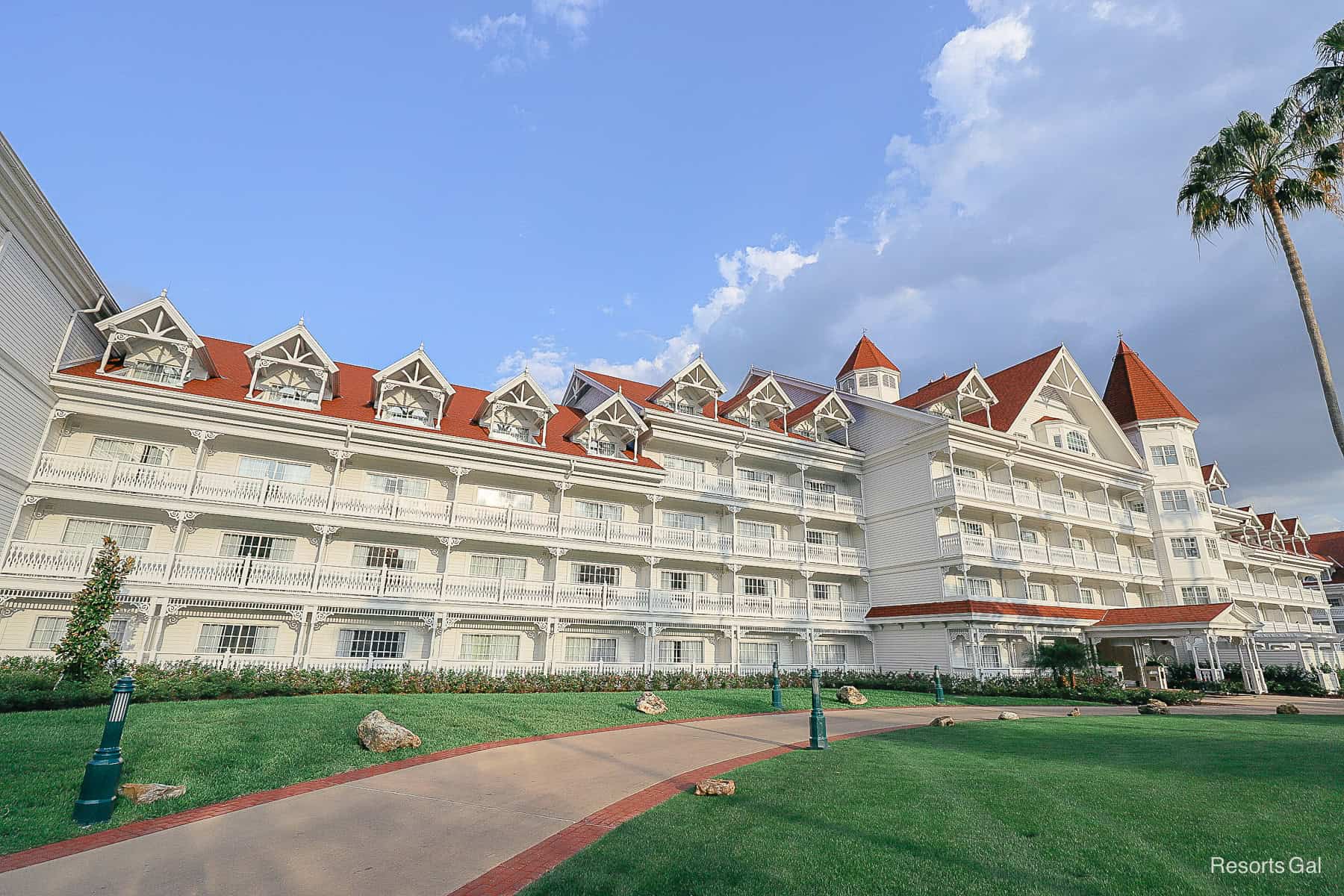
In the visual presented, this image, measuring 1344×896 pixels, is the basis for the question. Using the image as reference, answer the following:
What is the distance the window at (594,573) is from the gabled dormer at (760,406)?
33.1ft

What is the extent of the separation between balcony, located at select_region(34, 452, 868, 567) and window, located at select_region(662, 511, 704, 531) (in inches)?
46.2

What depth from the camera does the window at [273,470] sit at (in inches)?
965

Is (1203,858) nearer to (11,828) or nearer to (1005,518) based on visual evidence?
(11,828)

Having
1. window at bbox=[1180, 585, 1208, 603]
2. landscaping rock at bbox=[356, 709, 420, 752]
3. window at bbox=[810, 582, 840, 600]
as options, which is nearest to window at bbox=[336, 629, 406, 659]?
landscaping rock at bbox=[356, 709, 420, 752]

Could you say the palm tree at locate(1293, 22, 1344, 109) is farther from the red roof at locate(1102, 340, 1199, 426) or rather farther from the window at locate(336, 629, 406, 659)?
the window at locate(336, 629, 406, 659)

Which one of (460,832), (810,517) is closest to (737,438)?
(810,517)

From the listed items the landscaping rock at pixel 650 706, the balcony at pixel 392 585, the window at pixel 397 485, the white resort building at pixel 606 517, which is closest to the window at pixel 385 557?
the white resort building at pixel 606 517

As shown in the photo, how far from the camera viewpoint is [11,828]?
7121mm

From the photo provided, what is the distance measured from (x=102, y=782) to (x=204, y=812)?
45.6 inches

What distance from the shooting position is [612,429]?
30812 millimetres

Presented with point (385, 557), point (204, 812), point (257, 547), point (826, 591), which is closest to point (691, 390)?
point (826, 591)

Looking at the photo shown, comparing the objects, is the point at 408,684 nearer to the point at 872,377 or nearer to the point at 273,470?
the point at 273,470

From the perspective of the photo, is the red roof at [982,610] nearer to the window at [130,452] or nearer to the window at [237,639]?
the window at [237,639]

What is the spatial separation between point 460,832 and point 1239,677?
3883 centimetres
